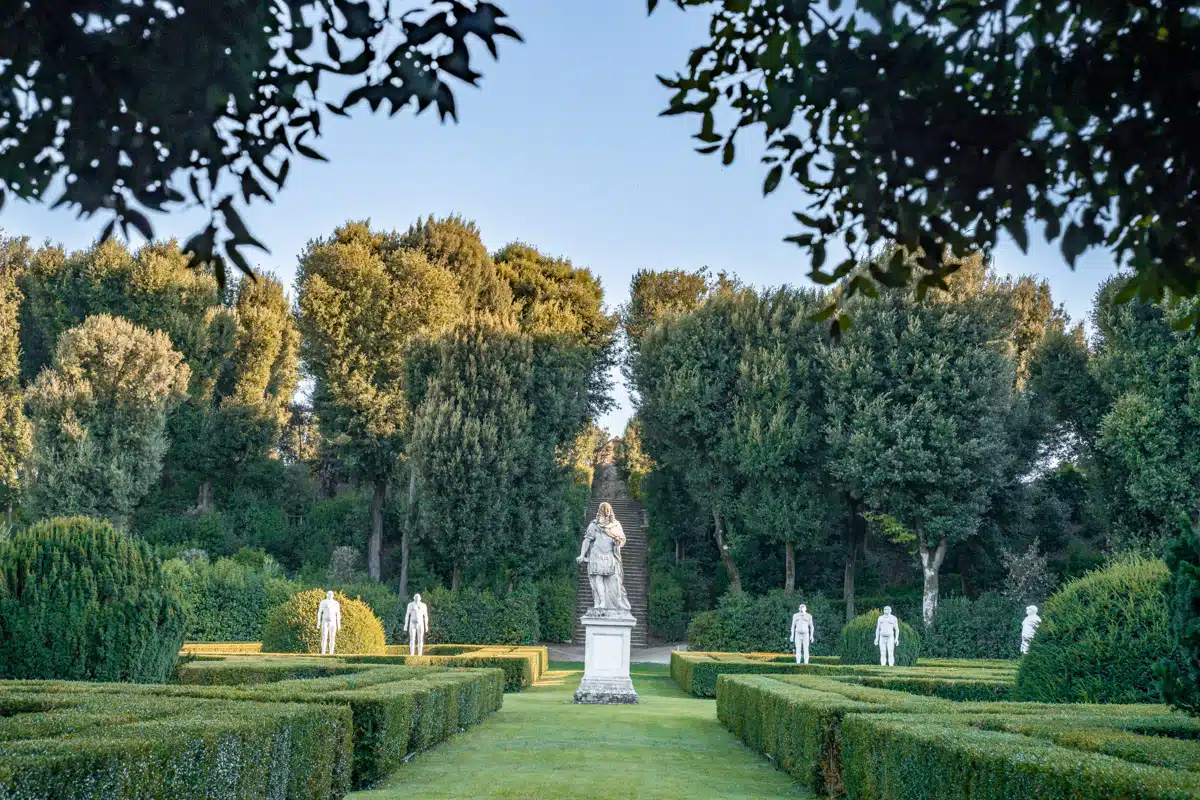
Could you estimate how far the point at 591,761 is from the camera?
34.3 feet

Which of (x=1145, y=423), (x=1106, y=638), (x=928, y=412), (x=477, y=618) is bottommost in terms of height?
(x=477, y=618)

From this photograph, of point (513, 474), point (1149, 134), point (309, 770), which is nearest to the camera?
point (1149, 134)

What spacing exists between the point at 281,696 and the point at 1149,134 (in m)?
7.73

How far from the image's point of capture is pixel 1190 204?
3633 mm

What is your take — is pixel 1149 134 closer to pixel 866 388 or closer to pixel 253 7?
pixel 253 7

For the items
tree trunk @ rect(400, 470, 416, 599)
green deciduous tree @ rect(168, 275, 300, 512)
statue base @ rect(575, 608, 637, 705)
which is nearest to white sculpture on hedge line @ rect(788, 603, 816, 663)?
statue base @ rect(575, 608, 637, 705)

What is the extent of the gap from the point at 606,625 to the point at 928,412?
42.7 ft

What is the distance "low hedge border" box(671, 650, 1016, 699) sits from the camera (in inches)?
600

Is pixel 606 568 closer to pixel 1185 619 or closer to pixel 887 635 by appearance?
pixel 887 635

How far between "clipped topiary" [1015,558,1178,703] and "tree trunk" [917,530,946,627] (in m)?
17.5

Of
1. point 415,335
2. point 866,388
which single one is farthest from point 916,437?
point 415,335

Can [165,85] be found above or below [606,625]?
above

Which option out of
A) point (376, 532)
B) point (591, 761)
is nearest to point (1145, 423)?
point (591, 761)

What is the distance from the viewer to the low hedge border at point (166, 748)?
14.6 ft
